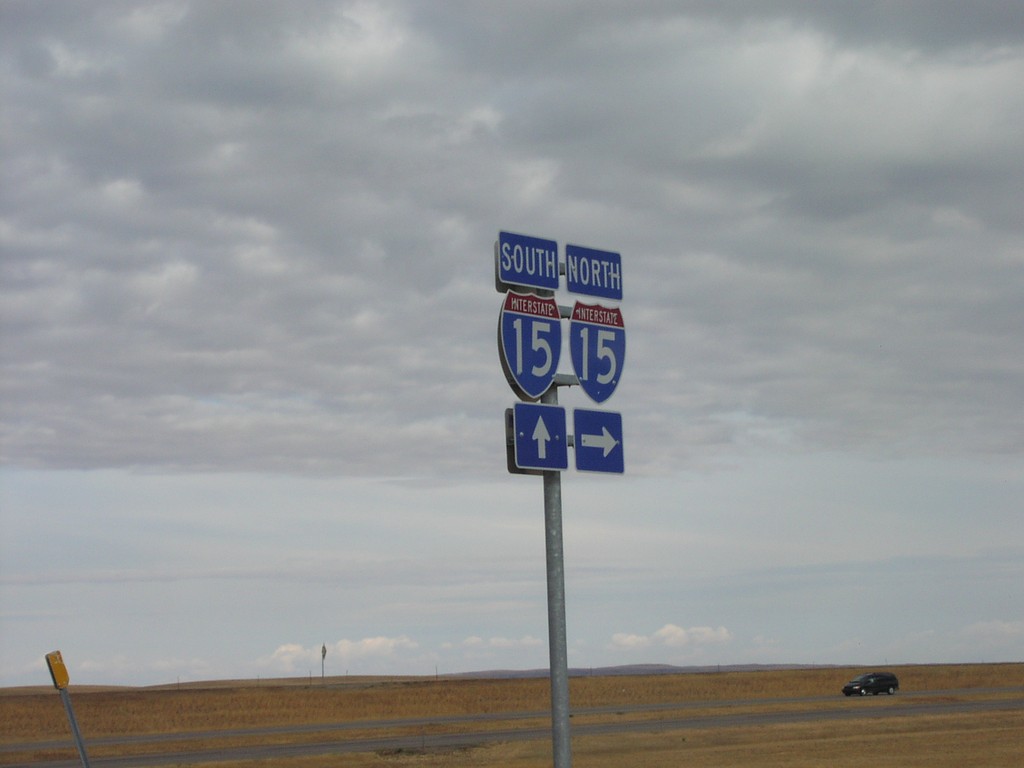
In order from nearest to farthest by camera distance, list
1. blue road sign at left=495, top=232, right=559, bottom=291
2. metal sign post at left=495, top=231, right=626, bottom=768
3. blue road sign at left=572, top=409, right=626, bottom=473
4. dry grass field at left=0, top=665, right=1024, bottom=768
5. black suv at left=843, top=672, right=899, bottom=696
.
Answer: metal sign post at left=495, top=231, right=626, bottom=768, blue road sign at left=495, top=232, right=559, bottom=291, blue road sign at left=572, top=409, right=626, bottom=473, dry grass field at left=0, top=665, right=1024, bottom=768, black suv at left=843, top=672, right=899, bottom=696

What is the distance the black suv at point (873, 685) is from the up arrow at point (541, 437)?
231 feet

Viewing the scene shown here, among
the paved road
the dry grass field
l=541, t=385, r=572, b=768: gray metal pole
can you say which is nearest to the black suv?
the dry grass field

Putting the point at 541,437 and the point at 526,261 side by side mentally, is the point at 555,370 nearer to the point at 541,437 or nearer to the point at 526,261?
the point at 541,437

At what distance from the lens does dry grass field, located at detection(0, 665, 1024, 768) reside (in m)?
41.7

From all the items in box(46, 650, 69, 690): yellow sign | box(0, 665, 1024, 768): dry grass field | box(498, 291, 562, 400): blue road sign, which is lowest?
box(0, 665, 1024, 768): dry grass field

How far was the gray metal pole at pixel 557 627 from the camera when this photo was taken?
11258 mm

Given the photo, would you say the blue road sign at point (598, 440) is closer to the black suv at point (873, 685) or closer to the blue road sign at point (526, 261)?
the blue road sign at point (526, 261)

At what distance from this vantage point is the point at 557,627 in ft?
37.7

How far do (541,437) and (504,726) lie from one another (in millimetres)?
50823

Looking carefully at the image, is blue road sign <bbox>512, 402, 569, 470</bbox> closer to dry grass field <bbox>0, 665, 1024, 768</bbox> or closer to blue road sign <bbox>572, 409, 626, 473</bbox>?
blue road sign <bbox>572, 409, 626, 473</bbox>

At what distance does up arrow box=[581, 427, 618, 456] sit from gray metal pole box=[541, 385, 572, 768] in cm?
62

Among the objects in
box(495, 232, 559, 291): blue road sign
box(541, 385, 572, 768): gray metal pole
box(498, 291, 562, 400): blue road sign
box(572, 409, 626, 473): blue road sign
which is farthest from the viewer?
box(572, 409, 626, 473): blue road sign

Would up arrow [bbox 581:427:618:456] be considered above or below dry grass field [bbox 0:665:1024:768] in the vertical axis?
above

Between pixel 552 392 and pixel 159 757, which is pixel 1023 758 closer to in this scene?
pixel 552 392
